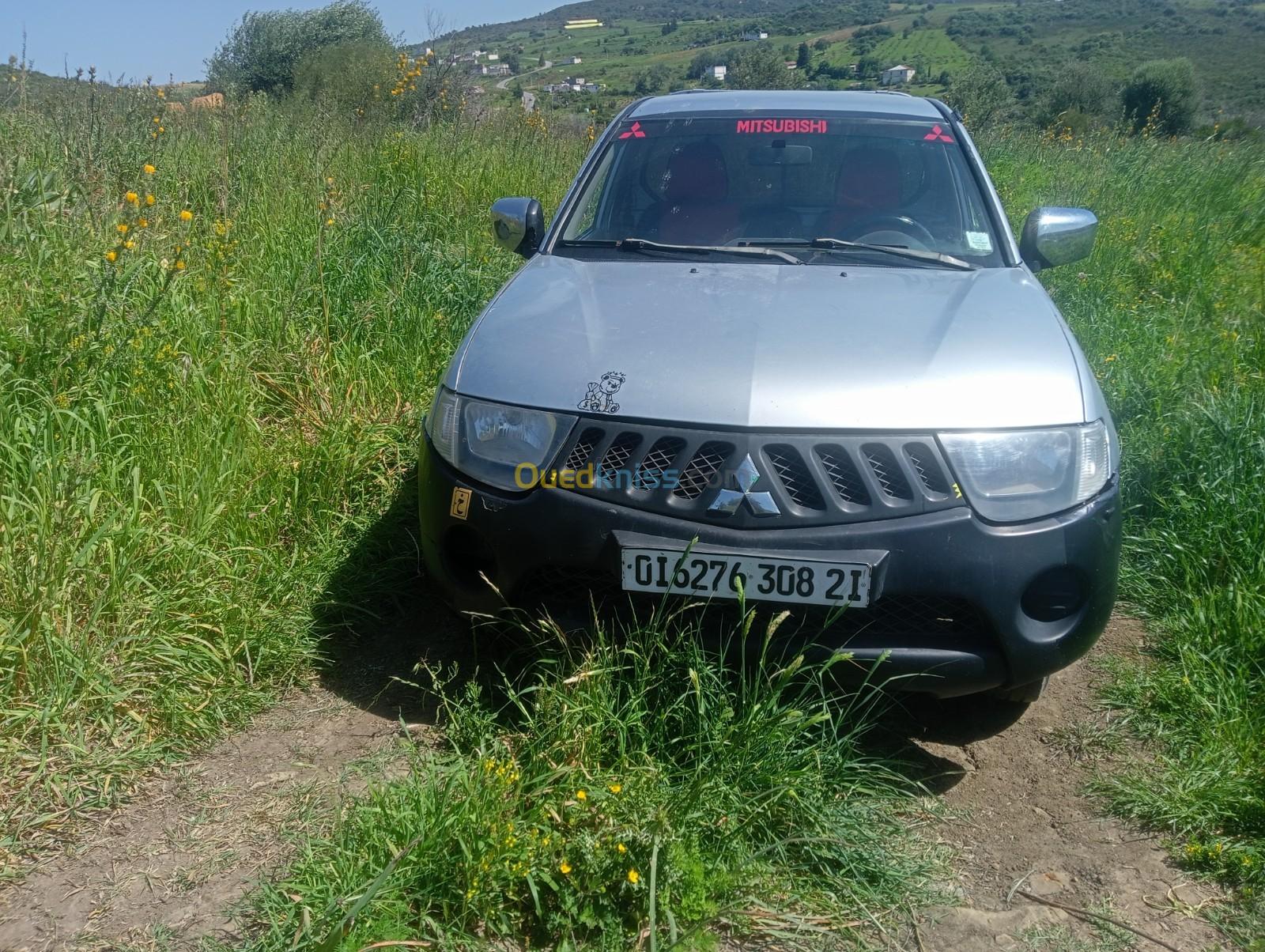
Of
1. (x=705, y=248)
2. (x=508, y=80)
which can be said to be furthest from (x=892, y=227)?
(x=508, y=80)

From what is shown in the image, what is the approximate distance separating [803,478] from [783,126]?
2041 mm

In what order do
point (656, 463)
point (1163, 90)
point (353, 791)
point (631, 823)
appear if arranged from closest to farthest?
point (631, 823)
point (656, 463)
point (353, 791)
point (1163, 90)

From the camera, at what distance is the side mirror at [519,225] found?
3.82m

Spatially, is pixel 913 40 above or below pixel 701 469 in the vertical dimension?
above

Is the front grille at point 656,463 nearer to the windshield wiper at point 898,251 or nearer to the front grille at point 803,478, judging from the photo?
the front grille at point 803,478

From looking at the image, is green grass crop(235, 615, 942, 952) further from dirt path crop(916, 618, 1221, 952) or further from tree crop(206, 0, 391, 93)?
tree crop(206, 0, 391, 93)

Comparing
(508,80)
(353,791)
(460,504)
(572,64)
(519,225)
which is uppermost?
(572,64)

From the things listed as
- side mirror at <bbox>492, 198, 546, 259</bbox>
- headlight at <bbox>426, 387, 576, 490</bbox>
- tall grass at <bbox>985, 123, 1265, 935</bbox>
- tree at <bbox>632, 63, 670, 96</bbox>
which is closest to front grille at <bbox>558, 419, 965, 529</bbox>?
headlight at <bbox>426, 387, 576, 490</bbox>

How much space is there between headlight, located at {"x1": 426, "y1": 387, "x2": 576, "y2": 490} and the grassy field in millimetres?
456

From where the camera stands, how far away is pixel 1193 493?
3.73 meters

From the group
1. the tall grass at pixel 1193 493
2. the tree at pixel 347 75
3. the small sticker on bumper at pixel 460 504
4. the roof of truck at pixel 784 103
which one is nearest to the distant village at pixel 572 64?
the tree at pixel 347 75

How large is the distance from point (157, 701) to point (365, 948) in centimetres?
116

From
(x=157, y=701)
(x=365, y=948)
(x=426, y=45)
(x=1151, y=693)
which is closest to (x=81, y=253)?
(x=157, y=701)

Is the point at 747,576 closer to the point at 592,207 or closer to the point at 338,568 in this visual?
the point at 338,568
